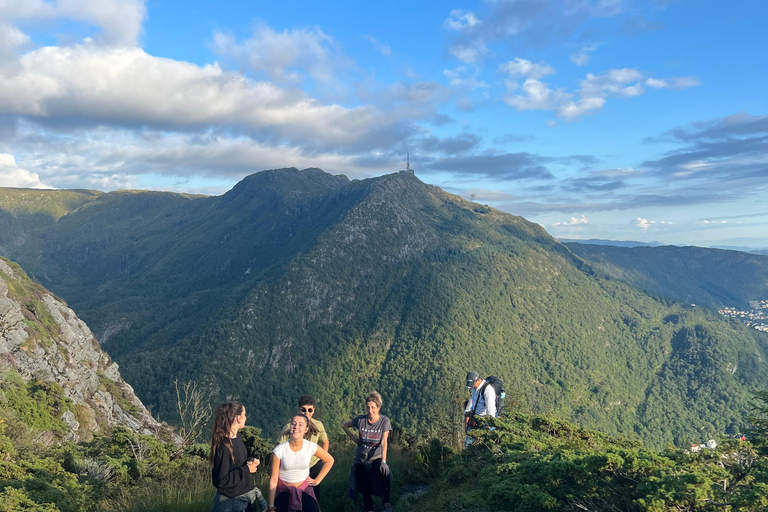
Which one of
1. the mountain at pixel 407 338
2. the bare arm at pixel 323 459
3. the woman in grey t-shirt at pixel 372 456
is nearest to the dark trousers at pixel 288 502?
the bare arm at pixel 323 459

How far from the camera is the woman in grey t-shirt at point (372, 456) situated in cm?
762

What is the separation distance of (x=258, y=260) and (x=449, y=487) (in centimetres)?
20202

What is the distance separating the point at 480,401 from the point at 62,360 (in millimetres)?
40864

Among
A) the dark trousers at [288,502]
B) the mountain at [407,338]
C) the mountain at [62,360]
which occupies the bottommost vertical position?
the mountain at [407,338]

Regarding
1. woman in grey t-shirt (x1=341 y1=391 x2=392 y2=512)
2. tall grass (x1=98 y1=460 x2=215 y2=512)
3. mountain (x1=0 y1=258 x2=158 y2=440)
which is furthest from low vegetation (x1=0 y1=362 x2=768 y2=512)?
mountain (x1=0 y1=258 x2=158 y2=440)

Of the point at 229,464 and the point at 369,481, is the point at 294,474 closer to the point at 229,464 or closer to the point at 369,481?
the point at 229,464

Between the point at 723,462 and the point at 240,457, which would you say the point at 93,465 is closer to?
the point at 240,457

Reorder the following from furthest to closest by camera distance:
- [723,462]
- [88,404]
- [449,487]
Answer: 1. [88,404]
2. [449,487]
3. [723,462]

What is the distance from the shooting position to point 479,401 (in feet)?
35.6

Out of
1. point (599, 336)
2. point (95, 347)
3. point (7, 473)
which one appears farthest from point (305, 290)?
point (7, 473)

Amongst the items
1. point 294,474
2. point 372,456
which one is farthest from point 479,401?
point 294,474

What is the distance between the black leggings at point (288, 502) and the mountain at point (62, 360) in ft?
71.8

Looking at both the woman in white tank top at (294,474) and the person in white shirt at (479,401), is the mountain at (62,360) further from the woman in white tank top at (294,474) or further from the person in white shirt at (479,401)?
the person in white shirt at (479,401)

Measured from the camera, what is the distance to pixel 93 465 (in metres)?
8.74
